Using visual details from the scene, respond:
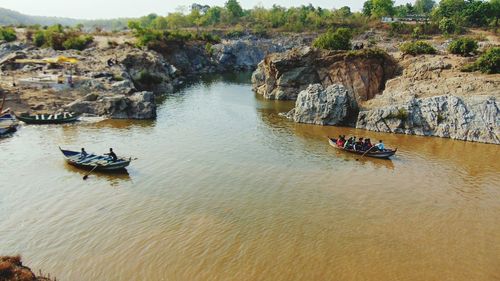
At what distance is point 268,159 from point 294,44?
104743 mm

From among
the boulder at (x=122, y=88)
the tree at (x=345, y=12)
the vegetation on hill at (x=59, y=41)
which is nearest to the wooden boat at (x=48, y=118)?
the boulder at (x=122, y=88)

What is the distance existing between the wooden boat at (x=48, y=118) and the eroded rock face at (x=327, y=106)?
28.9 meters

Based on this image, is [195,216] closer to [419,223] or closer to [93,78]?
[419,223]

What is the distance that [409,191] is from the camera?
3316 centimetres

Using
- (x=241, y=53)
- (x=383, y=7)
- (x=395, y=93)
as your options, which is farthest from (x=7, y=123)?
(x=383, y=7)

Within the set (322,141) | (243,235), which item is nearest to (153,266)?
(243,235)

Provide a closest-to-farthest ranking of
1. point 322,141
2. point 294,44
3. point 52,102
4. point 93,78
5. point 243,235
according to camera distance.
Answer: point 243,235
point 322,141
point 52,102
point 93,78
point 294,44

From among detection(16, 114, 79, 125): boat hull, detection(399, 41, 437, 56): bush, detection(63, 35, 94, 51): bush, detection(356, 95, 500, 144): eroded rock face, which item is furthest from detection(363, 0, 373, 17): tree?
detection(16, 114, 79, 125): boat hull

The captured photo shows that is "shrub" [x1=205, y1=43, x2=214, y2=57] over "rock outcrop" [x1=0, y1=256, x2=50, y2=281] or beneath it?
over

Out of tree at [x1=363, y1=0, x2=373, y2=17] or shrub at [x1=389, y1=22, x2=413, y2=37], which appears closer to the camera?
shrub at [x1=389, y1=22, x2=413, y2=37]

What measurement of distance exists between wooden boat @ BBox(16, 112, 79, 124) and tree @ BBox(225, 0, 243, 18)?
150261mm

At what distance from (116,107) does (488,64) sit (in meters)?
47.8

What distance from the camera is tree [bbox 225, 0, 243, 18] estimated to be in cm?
19038

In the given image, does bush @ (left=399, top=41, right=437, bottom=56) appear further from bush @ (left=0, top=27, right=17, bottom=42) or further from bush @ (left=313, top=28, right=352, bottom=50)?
bush @ (left=0, top=27, right=17, bottom=42)
